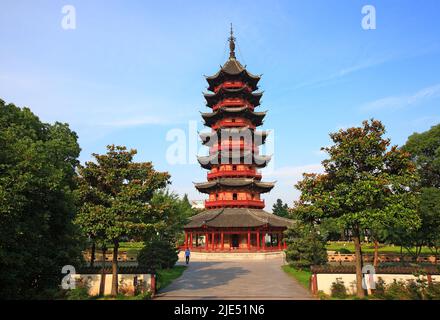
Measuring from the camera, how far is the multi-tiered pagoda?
4191 cm

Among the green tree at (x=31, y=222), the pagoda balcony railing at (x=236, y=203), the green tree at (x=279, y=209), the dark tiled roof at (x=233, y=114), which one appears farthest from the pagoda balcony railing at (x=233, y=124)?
the green tree at (x=279, y=209)

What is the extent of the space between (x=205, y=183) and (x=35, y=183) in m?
34.7

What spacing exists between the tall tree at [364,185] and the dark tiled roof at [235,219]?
23885mm

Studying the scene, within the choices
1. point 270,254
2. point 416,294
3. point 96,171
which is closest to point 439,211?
point 416,294

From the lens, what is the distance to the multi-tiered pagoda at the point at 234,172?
4191 centimetres

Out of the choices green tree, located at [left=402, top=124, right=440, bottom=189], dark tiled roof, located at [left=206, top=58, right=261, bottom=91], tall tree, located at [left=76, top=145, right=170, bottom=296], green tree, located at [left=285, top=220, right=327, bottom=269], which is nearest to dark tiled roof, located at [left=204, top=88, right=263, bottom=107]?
dark tiled roof, located at [left=206, top=58, right=261, bottom=91]

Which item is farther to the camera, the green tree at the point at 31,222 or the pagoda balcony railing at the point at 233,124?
the pagoda balcony railing at the point at 233,124

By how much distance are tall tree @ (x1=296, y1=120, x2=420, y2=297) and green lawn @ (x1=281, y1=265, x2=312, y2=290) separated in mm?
5134

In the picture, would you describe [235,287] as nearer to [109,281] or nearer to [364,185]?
[109,281]

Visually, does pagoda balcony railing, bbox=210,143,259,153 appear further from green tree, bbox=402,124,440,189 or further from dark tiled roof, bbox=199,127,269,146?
green tree, bbox=402,124,440,189

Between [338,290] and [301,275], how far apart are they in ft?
25.5

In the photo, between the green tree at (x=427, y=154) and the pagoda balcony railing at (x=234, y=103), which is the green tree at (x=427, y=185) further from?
the pagoda balcony railing at (x=234, y=103)

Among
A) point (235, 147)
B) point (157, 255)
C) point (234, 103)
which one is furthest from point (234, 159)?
point (157, 255)

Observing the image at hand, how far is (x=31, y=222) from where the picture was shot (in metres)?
13.8
